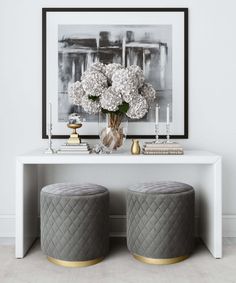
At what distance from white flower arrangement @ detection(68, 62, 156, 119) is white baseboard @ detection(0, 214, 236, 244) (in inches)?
34.2

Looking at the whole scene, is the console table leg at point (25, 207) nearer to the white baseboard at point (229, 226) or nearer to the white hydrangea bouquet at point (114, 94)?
the white hydrangea bouquet at point (114, 94)

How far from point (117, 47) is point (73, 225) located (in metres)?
1.40

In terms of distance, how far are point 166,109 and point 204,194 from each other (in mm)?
709

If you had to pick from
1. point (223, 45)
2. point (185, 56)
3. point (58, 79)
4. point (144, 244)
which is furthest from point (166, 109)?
point (144, 244)

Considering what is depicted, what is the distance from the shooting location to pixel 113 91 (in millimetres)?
2506

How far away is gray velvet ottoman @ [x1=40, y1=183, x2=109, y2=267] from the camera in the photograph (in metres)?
2.26

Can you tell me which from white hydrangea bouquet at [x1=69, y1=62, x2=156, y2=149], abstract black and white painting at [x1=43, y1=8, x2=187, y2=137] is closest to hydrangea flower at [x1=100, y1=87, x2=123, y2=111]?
white hydrangea bouquet at [x1=69, y1=62, x2=156, y2=149]

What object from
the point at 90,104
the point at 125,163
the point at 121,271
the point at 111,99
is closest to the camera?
the point at 121,271

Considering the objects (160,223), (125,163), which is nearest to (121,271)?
(160,223)

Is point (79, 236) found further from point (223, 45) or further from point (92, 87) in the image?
point (223, 45)

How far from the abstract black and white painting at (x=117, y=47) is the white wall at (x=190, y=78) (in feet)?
0.26

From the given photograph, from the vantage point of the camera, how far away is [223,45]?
2871mm

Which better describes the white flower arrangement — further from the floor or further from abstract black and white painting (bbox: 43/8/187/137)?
the floor

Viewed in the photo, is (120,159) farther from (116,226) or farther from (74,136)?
(116,226)
